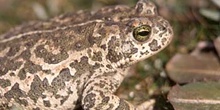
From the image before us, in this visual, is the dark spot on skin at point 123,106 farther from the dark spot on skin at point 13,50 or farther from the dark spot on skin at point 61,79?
the dark spot on skin at point 13,50

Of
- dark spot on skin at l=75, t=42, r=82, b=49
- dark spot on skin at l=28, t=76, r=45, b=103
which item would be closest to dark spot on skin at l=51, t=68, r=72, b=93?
dark spot on skin at l=28, t=76, r=45, b=103

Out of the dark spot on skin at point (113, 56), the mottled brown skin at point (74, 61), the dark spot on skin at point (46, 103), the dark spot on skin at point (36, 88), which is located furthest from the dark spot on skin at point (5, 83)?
the dark spot on skin at point (113, 56)

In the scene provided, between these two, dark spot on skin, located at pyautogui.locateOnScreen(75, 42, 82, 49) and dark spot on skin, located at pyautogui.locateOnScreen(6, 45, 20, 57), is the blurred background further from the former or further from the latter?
dark spot on skin, located at pyautogui.locateOnScreen(6, 45, 20, 57)

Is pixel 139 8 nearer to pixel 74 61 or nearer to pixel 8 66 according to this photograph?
pixel 74 61

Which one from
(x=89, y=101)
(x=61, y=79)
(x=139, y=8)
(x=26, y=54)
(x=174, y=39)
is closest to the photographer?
(x=89, y=101)

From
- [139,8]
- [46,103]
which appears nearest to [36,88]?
[46,103]

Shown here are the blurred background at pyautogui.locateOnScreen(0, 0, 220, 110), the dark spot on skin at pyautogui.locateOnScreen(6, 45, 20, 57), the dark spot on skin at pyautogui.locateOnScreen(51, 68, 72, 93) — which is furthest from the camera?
the blurred background at pyautogui.locateOnScreen(0, 0, 220, 110)
